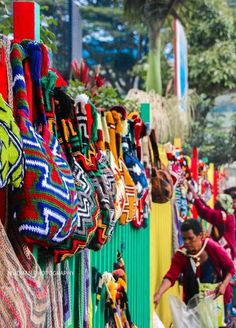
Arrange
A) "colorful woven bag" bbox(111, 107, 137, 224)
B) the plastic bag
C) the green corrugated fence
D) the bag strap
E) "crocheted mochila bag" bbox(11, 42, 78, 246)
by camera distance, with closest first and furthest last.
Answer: "crocheted mochila bag" bbox(11, 42, 78, 246), the bag strap, the green corrugated fence, "colorful woven bag" bbox(111, 107, 137, 224), the plastic bag

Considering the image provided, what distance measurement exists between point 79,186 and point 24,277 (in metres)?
0.59

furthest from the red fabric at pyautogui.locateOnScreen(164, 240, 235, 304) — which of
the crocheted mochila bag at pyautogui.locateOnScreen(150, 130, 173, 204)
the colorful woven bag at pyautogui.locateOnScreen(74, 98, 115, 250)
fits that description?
the colorful woven bag at pyautogui.locateOnScreen(74, 98, 115, 250)

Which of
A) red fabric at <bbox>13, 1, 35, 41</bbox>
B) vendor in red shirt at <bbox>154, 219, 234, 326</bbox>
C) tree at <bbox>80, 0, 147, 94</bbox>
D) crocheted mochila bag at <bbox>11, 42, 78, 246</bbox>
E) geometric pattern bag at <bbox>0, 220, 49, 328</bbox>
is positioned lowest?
vendor in red shirt at <bbox>154, 219, 234, 326</bbox>

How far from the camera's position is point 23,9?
7.66 ft

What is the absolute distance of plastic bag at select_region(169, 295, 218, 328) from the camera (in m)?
4.84

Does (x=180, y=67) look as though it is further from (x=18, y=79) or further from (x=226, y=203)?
(x=18, y=79)

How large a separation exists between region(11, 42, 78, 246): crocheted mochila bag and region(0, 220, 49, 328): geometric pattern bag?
0.06 meters

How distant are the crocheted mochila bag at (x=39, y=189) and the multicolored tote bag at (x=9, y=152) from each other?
11cm

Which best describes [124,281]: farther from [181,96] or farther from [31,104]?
[181,96]

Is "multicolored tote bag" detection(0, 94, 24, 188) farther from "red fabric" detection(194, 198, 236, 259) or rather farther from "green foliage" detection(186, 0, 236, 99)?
"green foliage" detection(186, 0, 236, 99)

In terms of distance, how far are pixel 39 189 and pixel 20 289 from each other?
0.78 feet

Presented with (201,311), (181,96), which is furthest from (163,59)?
(201,311)

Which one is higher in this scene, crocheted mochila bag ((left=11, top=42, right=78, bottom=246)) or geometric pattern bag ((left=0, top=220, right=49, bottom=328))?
crocheted mochila bag ((left=11, top=42, right=78, bottom=246))

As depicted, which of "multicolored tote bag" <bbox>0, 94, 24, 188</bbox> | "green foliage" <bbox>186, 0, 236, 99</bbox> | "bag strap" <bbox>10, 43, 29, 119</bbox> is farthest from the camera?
"green foliage" <bbox>186, 0, 236, 99</bbox>
